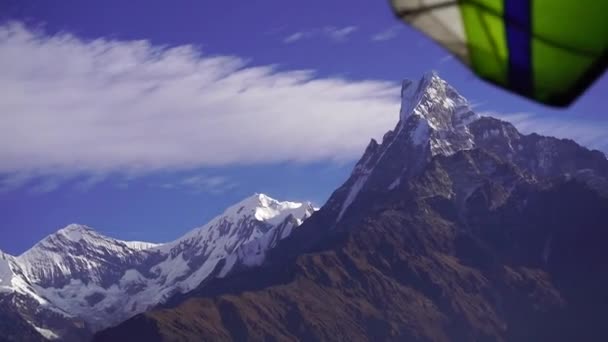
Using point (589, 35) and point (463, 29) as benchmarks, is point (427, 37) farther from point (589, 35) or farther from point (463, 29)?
point (589, 35)

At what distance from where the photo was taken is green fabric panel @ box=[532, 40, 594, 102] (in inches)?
131

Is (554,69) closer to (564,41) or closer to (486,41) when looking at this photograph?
(564,41)

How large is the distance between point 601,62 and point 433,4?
72 cm

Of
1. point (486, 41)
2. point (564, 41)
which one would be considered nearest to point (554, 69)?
point (564, 41)

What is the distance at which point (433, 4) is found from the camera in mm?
3580

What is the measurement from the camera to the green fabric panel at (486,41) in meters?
3.52

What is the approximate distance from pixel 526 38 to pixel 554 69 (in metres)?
0.17

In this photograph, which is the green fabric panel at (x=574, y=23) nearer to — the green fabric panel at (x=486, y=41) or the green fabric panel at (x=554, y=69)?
the green fabric panel at (x=554, y=69)

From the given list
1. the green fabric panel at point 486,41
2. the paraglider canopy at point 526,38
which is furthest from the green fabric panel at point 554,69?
the green fabric panel at point 486,41

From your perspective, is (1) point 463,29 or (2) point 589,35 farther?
(1) point 463,29

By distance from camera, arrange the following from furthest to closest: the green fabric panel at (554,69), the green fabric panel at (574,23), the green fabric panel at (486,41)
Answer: the green fabric panel at (486,41), the green fabric panel at (554,69), the green fabric panel at (574,23)

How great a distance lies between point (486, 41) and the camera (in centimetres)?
368

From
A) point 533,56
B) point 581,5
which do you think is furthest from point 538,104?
point 581,5

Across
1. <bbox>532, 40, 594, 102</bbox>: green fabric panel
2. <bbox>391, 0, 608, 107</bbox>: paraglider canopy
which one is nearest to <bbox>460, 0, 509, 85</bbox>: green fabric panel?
<bbox>391, 0, 608, 107</bbox>: paraglider canopy
